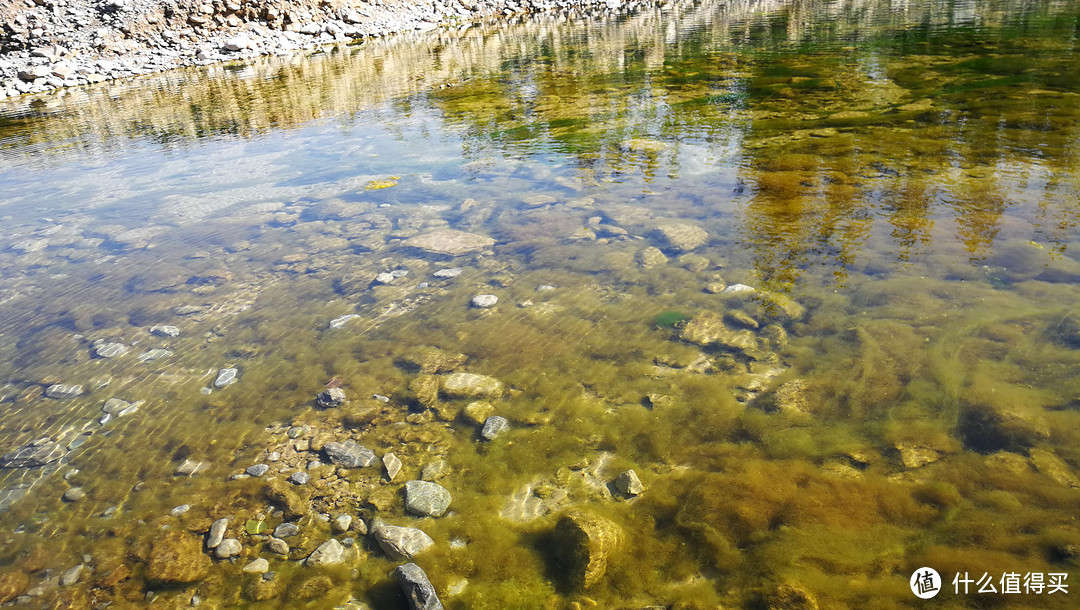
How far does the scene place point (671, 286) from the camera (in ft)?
16.9

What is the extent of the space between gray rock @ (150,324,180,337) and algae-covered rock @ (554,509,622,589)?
442 centimetres

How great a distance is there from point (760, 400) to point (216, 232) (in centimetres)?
732

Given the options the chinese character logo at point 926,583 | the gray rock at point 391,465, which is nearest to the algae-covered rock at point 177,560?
the gray rock at point 391,465

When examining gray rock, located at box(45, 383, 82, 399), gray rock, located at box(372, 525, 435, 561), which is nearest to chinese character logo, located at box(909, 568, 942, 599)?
gray rock, located at box(372, 525, 435, 561)

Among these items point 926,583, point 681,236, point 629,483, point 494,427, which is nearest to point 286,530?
point 494,427

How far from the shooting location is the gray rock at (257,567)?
299 centimetres

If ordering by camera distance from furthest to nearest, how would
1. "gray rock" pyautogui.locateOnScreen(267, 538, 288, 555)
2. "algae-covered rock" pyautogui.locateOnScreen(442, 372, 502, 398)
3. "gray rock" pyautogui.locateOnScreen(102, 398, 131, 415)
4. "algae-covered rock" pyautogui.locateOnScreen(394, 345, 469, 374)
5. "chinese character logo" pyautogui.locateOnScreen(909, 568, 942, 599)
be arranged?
"algae-covered rock" pyautogui.locateOnScreen(394, 345, 469, 374)
"gray rock" pyautogui.locateOnScreen(102, 398, 131, 415)
"algae-covered rock" pyautogui.locateOnScreen(442, 372, 502, 398)
"gray rock" pyautogui.locateOnScreen(267, 538, 288, 555)
"chinese character logo" pyautogui.locateOnScreen(909, 568, 942, 599)

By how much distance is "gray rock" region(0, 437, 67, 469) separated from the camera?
3.88 meters

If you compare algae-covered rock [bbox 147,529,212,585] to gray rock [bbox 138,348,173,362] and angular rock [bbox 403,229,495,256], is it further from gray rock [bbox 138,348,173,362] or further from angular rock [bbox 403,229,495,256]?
angular rock [bbox 403,229,495,256]

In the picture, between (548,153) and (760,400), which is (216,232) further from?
(760,400)

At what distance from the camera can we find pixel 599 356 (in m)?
4.40

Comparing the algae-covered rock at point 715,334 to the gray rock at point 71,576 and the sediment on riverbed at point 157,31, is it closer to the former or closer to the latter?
the gray rock at point 71,576

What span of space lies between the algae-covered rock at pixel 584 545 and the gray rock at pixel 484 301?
267cm

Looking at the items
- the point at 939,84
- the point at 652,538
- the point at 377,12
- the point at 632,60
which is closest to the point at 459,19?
the point at 377,12
